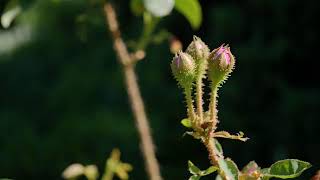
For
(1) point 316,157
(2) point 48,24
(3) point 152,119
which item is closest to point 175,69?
(1) point 316,157

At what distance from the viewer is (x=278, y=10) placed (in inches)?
220

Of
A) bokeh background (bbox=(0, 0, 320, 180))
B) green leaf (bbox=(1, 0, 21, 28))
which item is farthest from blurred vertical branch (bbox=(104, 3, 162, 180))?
bokeh background (bbox=(0, 0, 320, 180))

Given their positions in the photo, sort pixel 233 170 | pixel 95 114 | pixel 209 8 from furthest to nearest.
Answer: pixel 209 8 → pixel 95 114 → pixel 233 170

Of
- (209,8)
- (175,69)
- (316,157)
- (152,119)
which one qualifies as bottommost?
(316,157)

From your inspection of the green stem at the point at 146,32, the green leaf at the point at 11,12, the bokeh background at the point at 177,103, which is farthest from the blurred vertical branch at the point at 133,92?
the bokeh background at the point at 177,103

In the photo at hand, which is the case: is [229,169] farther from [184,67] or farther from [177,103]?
[177,103]

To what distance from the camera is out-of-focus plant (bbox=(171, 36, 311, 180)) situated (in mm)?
907

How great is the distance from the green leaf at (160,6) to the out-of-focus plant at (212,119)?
24cm

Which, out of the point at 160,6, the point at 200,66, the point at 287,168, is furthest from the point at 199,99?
the point at 160,6

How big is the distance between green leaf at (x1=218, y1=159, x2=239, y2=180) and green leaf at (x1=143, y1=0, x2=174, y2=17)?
394 millimetres

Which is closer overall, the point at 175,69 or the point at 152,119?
the point at 175,69

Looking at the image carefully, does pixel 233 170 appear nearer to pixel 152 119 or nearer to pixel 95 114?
pixel 152 119

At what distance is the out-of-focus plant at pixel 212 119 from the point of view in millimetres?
907

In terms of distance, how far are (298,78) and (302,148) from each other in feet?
2.65
